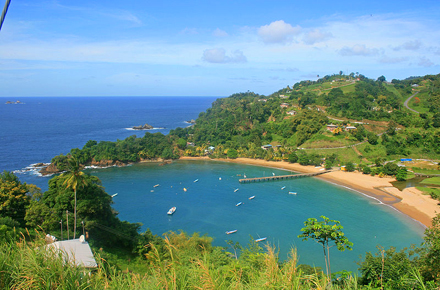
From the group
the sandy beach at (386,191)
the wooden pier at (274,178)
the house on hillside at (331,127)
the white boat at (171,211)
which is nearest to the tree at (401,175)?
the sandy beach at (386,191)

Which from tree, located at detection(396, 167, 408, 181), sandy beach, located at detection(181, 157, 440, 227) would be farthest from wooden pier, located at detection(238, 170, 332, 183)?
tree, located at detection(396, 167, 408, 181)

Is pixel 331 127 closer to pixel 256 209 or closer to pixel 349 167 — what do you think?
pixel 349 167

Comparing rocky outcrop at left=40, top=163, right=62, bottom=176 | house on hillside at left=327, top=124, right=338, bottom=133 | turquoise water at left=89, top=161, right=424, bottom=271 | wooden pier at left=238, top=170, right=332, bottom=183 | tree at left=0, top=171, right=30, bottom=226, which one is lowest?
turquoise water at left=89, top=161, right=424, bottom=271

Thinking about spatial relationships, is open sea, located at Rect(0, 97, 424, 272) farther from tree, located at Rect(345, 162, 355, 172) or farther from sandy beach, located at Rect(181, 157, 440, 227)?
tree, located at Rect(345, 162, 355, 172)

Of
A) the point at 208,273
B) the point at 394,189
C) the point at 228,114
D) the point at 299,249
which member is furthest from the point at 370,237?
the point at 228,114

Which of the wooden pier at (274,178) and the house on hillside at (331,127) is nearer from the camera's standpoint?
the wooden pier at (274,178)

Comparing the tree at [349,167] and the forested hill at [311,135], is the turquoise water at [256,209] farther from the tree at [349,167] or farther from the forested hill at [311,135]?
the forested hill at [311,135]
